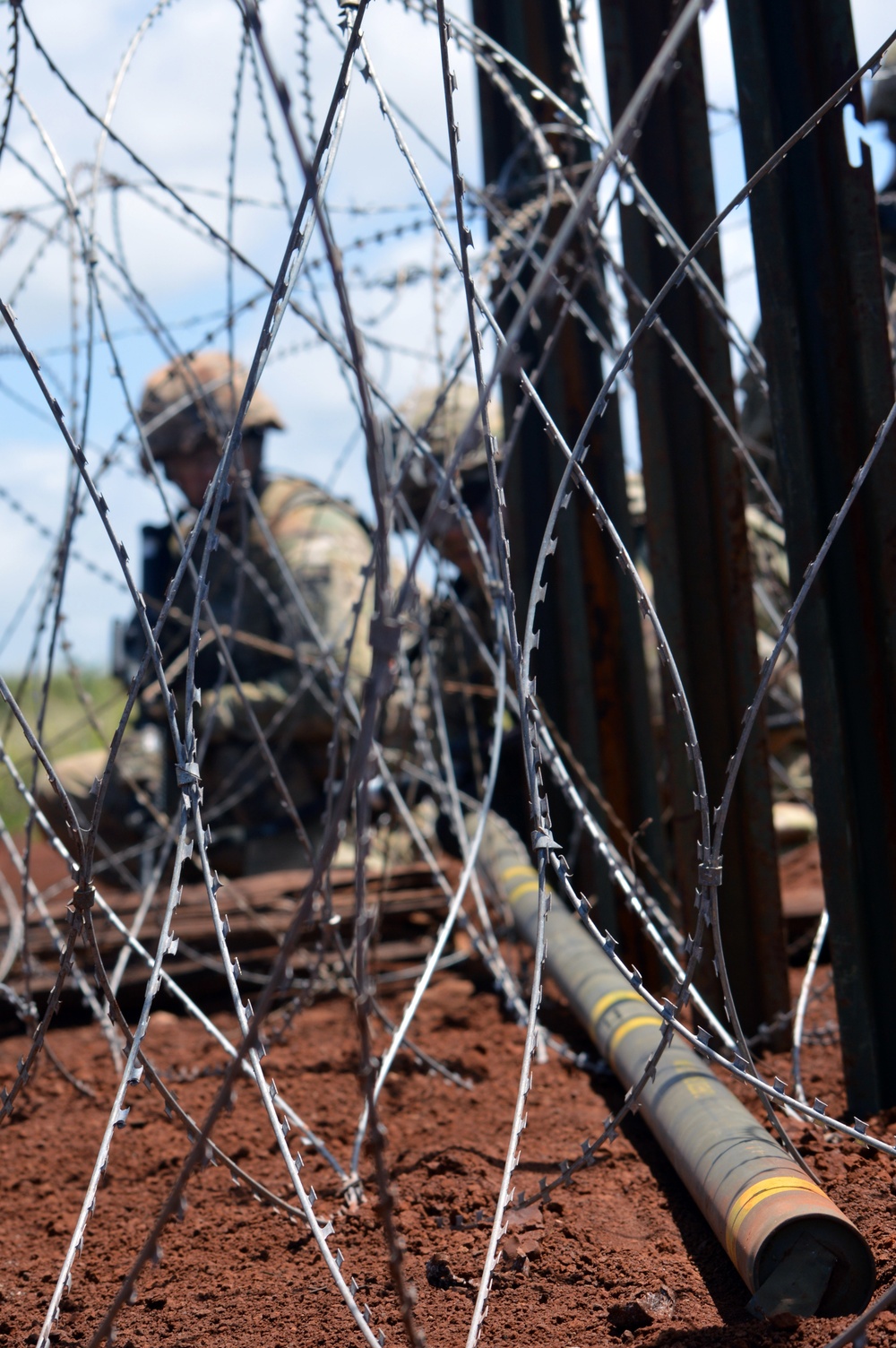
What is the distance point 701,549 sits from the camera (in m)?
2.28

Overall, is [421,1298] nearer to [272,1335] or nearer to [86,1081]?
[272,1335]

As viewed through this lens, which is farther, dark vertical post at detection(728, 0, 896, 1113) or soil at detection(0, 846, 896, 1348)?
dark vertical post at detection(728, 0, 896, 1113)

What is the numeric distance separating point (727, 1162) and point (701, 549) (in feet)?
4.02

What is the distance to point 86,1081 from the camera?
2602mm

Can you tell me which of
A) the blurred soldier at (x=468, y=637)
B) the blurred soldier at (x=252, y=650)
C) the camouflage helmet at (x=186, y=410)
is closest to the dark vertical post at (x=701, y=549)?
the blurred soldier at (x=468, y=637)

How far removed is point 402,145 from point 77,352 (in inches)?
33.1

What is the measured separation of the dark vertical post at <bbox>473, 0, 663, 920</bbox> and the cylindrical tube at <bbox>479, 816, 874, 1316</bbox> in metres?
0.59

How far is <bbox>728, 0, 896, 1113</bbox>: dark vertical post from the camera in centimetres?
171

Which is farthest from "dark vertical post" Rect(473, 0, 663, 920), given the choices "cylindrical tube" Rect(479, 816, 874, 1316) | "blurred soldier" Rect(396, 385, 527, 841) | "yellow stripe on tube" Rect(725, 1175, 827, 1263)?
"yellow stripe on tube" Rect(725, 1175, 827, 1263)

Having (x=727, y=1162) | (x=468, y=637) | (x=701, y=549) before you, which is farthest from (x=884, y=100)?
(x=727, y=1162)

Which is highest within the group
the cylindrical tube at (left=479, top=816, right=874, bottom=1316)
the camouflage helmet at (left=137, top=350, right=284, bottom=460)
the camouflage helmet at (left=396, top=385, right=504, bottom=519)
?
the camouflage helmet at (left=137, top=350, right=284, bottom=460)

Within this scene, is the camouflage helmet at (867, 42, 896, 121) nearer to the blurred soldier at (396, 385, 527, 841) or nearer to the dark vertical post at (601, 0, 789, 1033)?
the blurred soldier at (396, 385, 527, 841)

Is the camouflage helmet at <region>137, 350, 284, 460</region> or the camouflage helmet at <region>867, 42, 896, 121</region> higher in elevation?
the camouflage helmet at <region>867, 42, 896, 121</region>

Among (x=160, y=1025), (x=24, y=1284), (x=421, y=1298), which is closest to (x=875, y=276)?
(x=421, y=1298)
